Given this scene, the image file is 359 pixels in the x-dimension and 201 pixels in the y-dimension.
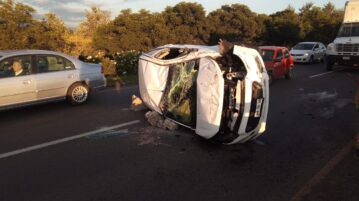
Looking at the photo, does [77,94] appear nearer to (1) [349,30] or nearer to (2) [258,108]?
(2) [258,108]

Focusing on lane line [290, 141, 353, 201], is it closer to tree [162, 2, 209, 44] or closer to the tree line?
the tree line

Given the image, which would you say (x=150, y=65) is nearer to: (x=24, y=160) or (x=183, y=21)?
(x=24, y=160)

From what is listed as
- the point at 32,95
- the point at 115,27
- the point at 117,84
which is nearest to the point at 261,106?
the point at 32,95

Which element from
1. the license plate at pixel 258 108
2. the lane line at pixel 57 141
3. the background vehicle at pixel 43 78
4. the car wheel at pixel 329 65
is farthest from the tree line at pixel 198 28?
the license plate at pixel 258 108

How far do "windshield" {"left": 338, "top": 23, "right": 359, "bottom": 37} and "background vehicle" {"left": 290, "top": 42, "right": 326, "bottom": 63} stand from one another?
497cm

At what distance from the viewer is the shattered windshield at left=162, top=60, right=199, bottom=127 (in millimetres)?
6473

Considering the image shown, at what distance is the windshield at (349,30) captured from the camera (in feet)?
60.0

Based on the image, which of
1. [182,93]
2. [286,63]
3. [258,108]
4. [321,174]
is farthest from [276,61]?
[321,174]

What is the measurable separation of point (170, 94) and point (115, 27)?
34294 millimetres

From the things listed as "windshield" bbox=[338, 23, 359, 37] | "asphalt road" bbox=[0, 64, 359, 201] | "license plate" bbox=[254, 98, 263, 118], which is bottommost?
"asphalt road" bbox=[0, 64, 359, 201]

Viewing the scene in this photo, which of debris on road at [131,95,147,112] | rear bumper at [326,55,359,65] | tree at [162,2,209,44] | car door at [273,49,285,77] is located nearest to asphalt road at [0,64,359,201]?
debris on road at [131,95,147,112]

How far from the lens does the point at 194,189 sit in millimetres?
4352

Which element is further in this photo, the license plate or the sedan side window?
the sedan side window

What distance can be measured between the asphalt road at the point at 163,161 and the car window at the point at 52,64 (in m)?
1.02
